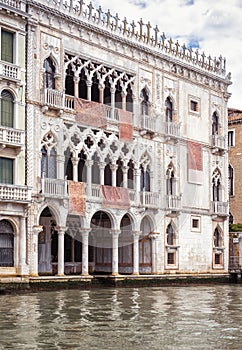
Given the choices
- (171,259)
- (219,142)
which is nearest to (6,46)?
(171,259)

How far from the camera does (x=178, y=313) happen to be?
51.1ft

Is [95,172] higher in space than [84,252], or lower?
higher

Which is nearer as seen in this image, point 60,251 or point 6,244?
point 6,244

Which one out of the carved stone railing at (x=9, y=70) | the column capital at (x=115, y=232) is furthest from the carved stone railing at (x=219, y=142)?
the carved stone railing at (x=9, y=70)

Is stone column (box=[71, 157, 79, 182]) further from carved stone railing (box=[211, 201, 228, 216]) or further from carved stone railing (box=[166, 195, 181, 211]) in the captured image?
carved stone railing (box=[211, 201, 228, 216])

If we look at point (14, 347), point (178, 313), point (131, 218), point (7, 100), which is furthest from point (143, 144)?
point (14, 347)

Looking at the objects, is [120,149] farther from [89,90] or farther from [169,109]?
[169,109]

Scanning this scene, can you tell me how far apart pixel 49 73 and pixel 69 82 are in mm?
1970

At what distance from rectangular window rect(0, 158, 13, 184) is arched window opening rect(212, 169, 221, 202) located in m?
12.8

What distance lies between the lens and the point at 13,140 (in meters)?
23.9

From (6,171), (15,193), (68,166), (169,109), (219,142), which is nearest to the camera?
(15,193)

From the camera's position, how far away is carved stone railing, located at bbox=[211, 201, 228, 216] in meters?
33.5

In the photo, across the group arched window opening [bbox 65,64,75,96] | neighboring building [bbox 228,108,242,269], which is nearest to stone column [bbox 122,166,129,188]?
arched window opening [bbox 65,64,75,96]

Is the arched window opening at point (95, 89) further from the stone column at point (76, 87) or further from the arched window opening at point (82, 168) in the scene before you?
the arched window opening at point (82, 168)
